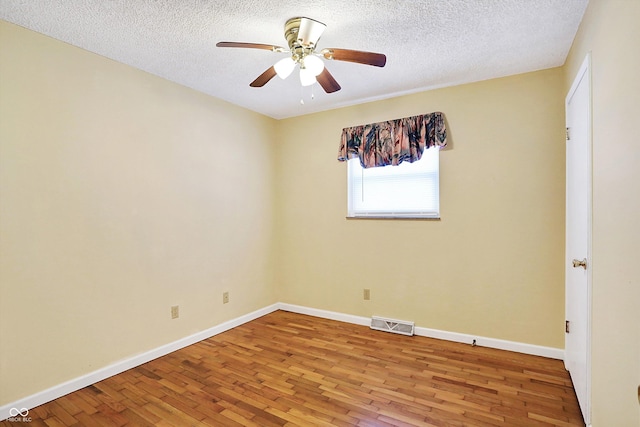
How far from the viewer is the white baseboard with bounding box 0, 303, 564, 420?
2.17 m

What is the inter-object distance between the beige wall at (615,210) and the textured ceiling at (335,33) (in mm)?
568

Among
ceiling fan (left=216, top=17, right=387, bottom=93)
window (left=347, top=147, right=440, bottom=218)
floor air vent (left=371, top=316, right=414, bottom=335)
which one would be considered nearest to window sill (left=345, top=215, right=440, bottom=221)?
window (left=347, top=147, right=440, bottom=218)

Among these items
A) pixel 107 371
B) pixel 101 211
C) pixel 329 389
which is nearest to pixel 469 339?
pixel 329 389

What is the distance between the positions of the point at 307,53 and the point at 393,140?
1594 mm

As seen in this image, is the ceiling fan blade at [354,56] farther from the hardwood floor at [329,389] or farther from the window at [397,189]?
the hardwood floor at [329,389]

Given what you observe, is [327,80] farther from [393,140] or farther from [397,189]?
[397,189]

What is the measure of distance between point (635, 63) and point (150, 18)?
98.6 inches

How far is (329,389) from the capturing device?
7.67 feet

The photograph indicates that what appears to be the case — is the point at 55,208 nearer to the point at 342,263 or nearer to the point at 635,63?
the point at 342,263

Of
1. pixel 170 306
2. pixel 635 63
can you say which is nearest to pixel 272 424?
pixel 170 306

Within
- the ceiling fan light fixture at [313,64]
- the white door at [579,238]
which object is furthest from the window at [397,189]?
the ceiling fan light fixture at [313,64]

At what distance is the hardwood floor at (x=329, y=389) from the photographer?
2.01 metres

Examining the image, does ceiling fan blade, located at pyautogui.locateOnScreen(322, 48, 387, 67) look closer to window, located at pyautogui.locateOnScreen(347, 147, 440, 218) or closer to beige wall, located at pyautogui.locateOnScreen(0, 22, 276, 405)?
window, located at pyautogui.locateOnScreen(347, 147, 440, 218)

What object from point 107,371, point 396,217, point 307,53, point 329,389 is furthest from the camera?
point 396,217
